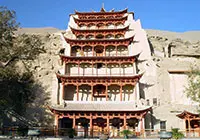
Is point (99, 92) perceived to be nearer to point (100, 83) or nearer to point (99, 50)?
point (100, 83)

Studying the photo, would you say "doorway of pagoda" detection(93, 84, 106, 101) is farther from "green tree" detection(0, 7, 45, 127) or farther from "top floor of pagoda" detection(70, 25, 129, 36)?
"top floor of pagoda" detection(70, 25, 129, 36)

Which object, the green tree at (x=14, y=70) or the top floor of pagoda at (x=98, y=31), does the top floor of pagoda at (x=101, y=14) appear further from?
the green tree at (x=14, y=70)

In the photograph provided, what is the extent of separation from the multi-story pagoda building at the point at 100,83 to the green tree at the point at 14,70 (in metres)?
3.90

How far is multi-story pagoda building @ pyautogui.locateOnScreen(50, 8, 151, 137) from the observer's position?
23.7m

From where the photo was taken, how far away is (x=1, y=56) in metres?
16.7

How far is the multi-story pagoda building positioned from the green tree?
3896 mm

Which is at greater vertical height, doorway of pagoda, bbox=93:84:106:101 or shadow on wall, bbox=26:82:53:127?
doorway of pagoda, bbox=93:84:106:101

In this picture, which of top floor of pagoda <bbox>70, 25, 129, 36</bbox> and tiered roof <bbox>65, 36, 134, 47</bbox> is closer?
tiered roof <bbox>65, 36, 134, 47</bbox>

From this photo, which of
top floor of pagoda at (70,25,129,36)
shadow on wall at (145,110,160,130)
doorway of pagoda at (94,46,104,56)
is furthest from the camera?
top floor of pagoda at (70,25,129,36)

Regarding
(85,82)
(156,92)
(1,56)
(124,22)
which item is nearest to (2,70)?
(1,56)

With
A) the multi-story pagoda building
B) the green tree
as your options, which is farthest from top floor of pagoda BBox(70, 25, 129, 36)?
the green tree

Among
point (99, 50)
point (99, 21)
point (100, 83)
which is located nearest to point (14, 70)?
point (100, 83)

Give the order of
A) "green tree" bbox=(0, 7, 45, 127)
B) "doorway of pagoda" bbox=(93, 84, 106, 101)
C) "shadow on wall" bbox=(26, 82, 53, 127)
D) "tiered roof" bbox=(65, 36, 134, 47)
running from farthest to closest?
"tiered roof" bbox=(65, 36, 134, 47), "doorway of pagoda" bbox=(93, 84, 106, 101), "shadow on wall" bbox=(26, 82, 53, 127), "green tree" bbox=(0, 7, 45, 127)

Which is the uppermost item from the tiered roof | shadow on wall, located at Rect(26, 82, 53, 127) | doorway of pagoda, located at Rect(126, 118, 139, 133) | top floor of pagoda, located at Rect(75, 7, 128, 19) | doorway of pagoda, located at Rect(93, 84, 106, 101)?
top floor of pagoda, located at Rect(75, 7, 128, 19)
